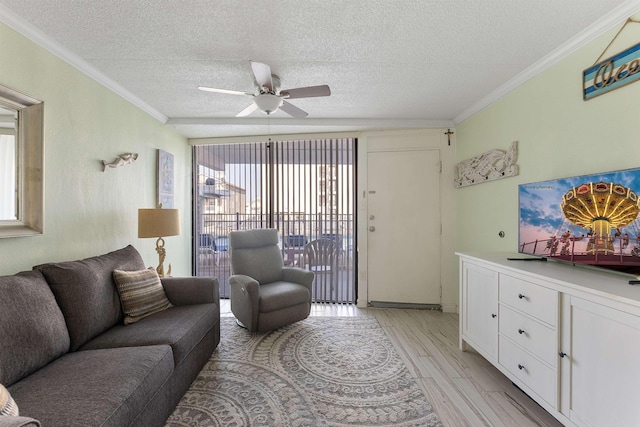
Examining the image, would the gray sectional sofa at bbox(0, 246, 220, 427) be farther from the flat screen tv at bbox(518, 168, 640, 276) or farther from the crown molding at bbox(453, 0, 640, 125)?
the crown molding at bbox(453, 0, 640, 125)

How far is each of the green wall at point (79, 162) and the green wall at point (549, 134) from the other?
3.56m

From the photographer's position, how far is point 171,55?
2.09 metres

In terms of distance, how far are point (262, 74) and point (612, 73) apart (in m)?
2.16

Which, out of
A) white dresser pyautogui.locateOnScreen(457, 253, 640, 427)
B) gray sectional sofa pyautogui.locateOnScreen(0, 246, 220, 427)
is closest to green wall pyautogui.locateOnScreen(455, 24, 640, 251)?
white dresser pyautogui.locateOnScreen(457, 253, 640, 427)

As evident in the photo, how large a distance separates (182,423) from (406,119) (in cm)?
352

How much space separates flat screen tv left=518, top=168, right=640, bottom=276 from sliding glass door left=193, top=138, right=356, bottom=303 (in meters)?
2.16

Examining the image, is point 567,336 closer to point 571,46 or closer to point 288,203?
point 571,46

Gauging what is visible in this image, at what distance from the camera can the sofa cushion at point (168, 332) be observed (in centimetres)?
168

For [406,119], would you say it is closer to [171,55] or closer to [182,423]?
[171,55]

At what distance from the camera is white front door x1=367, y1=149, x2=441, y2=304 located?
3.58m

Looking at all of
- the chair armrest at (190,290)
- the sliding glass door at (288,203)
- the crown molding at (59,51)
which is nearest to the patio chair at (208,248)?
the sliding glass door at (288,203)

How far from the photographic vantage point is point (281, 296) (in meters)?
2.80

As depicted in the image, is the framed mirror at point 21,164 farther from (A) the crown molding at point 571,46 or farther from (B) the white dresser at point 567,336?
(A) the crown molding at point 571,46

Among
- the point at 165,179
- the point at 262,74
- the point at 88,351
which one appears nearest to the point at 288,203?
the point at 165,179
